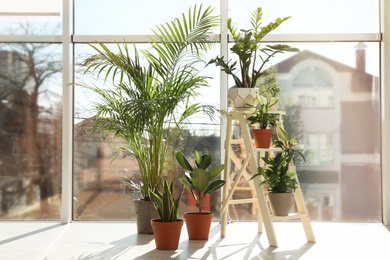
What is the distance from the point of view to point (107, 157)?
657 cm

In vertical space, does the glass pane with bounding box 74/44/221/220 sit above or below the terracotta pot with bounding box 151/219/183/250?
above

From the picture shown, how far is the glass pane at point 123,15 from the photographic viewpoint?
6.58 m

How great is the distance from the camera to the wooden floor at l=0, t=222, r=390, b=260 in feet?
15.6

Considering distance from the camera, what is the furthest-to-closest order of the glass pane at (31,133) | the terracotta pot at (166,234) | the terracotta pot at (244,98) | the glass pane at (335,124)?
the glass pane at (31,133) → the glass pane at (335,124) → the terracotta pot at (244,98) → the terracotta pot at (166,234)

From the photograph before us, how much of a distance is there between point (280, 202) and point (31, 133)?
2749mm

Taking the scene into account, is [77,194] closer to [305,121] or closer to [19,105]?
[19,105]

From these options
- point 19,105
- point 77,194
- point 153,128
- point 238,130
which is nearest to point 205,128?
point 238,130

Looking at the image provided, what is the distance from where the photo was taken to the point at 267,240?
214 inches

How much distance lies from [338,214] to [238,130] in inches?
49.7

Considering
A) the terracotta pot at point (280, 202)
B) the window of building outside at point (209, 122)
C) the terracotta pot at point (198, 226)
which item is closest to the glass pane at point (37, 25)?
the window of building outside at point (209, 122)

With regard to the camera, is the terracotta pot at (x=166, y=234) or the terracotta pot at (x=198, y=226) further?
the terracotta pot at (x=198, y=226)

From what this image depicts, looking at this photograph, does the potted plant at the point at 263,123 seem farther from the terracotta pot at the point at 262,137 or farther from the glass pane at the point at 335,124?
the glass pane at the point at 335,124

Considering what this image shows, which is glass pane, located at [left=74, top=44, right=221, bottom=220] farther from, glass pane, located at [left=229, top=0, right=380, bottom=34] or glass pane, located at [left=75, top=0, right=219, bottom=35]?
glass pane, located at [left=229, top=0, right=380, bottom=34]

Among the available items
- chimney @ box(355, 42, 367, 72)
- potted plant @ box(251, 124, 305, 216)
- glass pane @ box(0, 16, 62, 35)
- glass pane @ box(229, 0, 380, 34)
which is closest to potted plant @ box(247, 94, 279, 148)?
potted plant @ box(251, 124, 305, 216)
